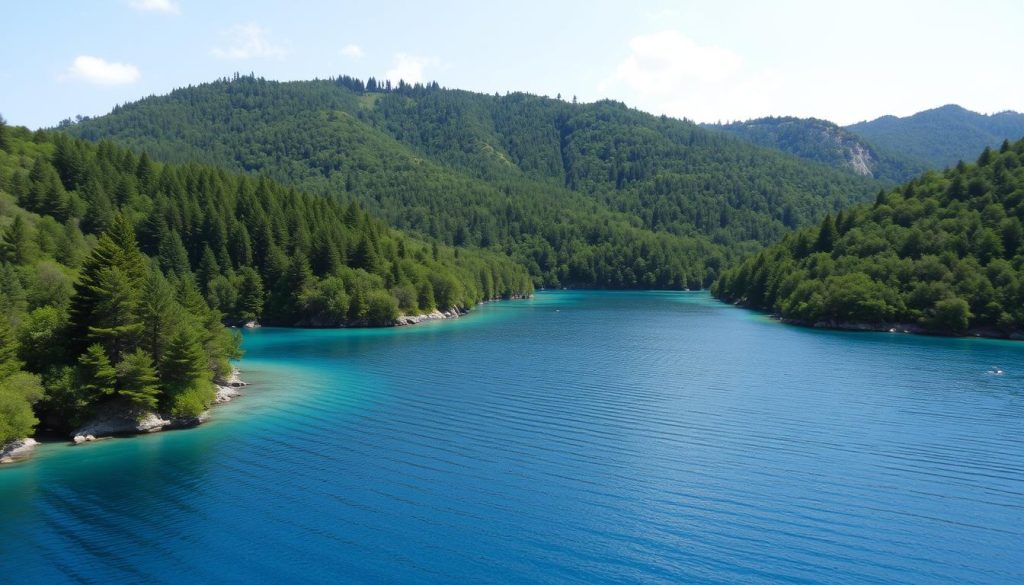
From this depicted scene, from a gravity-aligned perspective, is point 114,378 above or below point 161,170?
below

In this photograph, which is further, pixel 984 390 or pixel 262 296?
pixel 262 296

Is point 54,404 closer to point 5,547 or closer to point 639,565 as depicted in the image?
point 5,547

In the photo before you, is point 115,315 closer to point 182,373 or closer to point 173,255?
point 182,373

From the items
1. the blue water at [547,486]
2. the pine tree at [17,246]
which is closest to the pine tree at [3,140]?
the pine tree at [17,246]

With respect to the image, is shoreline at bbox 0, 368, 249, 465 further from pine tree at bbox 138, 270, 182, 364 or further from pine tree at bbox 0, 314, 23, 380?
pine tree at bbox 0, 314, 23, 380

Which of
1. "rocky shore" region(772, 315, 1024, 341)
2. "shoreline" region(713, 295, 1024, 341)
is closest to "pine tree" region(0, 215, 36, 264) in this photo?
"shoreline" region(713, 295, 1024, 341)

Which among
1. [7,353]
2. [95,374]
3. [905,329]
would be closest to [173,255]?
[7,353]

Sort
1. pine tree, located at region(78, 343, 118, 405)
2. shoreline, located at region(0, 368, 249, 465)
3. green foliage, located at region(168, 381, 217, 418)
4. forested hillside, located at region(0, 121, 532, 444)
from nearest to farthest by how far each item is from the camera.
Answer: shoreline, located at region(0, 368, 249, 465), pine tree, located at region(78, 343, 118, 405), forested hillside, located at region(0, 121, 532, 444), green foliage, located at region(168, 381, 217, 418)

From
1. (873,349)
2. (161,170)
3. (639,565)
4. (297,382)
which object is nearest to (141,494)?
(639,565)
